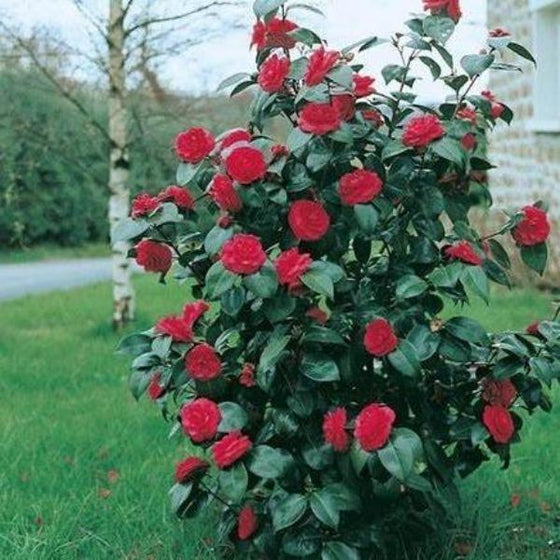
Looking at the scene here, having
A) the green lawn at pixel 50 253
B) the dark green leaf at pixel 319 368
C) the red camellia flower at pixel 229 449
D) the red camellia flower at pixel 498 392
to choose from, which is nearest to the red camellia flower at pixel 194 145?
the dark green leaf at pixel 319 368

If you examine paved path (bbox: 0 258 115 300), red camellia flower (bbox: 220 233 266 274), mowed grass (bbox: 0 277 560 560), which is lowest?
paved path (bbox: 0 258 115 300)

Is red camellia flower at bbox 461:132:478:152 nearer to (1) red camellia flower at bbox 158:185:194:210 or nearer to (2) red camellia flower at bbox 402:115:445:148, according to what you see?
(2) red camellia flower at bbox 402:115:445:148

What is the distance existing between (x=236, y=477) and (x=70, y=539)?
→ 940 mm

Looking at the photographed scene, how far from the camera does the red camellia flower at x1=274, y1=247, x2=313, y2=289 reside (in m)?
2.89

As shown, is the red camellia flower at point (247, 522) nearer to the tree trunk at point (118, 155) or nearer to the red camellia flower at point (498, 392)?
the red camellia flower at point (498, 392)

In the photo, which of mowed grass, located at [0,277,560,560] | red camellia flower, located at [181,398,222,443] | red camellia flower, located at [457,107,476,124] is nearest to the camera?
red camellia flower, located at [181,398,222,443]

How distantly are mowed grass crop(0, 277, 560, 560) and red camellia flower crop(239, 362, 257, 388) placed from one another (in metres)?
0.59

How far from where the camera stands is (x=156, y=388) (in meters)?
Result: 3.47

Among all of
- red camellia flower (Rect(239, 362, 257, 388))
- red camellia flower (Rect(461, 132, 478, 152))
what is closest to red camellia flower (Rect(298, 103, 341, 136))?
red camellia flower (Rect(461, 132, 478, 152))

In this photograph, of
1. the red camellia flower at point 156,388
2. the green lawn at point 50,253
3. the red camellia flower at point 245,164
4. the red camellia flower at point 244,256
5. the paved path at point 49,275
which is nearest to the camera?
the red camellia flower at point 244,256

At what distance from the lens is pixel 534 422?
5.42 meters

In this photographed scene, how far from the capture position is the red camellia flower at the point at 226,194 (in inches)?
118

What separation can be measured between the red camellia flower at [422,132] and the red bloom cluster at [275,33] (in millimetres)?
429

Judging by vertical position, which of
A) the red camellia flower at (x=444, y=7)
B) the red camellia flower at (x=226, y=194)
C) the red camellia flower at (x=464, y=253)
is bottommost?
the red camellia flower at (x=464, y=253)
